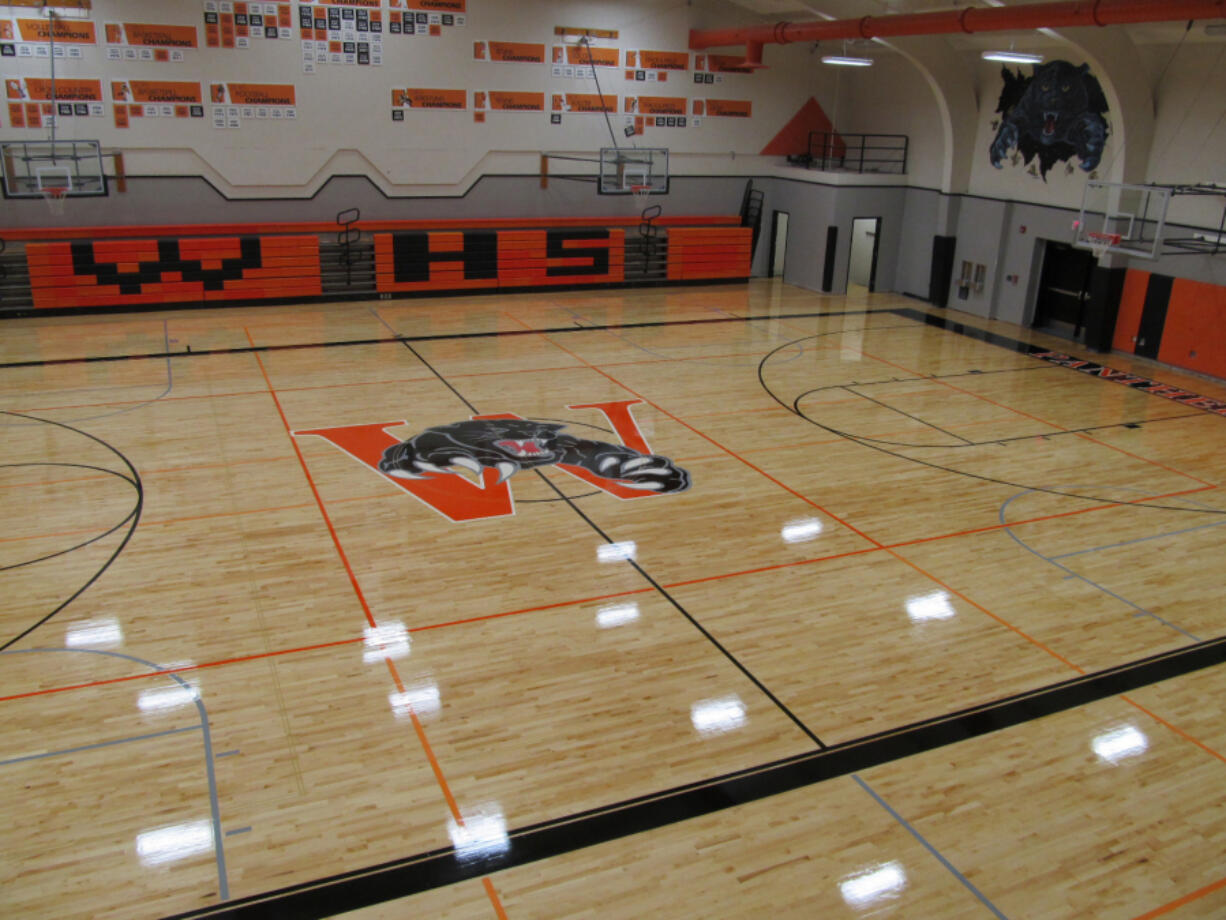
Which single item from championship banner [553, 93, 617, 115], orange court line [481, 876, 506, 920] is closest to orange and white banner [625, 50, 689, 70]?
championship banner [553, 93, 617, 115]

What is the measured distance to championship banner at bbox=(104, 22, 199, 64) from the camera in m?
18.2

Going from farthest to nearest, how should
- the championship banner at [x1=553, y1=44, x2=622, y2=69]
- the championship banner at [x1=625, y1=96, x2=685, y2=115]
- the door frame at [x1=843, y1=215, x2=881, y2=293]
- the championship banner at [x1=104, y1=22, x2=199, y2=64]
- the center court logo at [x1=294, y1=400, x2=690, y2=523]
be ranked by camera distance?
1. the championship banner at [x1=625, y1=96, x2=685, y2=115]
2. the door frame at [x1=843, y1=215, x2=881, y2=293]
3. the championship banner at [x1=553, y1=44, x2=622, y2=69]
4. the championship banner at [x1=104, y1=22, x2=199, y2=64]
5. the center court logo at [x1=294, y1=400, x2=690, y2=523]

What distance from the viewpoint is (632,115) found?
73.6ft

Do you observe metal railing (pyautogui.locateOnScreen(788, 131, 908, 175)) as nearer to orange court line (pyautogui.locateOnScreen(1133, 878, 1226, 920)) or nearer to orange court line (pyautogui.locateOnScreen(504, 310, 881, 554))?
orange court line (pyautogui.locateOnScreen(504, 310, 881, 554))

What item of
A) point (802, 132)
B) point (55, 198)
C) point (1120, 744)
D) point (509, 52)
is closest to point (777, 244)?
point (802, 132)

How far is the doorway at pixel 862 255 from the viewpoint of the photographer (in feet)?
77.0

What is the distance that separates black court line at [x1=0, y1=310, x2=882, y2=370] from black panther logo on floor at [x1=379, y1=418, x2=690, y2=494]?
511 cm

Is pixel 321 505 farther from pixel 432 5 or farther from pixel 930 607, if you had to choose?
pixel 432 5

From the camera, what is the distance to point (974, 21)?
1556cm

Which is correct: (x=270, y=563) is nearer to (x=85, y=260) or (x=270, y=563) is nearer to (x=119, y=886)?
(x=119, y=886)

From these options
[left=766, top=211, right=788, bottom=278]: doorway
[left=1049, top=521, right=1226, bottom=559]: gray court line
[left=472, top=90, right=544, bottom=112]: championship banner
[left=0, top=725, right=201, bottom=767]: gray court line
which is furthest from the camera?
[left=766, top=211, right=788, bottom=278]: doorway

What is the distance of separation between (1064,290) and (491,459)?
42.6 ft

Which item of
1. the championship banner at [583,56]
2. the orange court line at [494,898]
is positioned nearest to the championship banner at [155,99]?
the championship banner at [583,56]

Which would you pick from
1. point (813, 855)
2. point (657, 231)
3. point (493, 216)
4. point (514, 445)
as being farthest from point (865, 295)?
point (813, 855)
